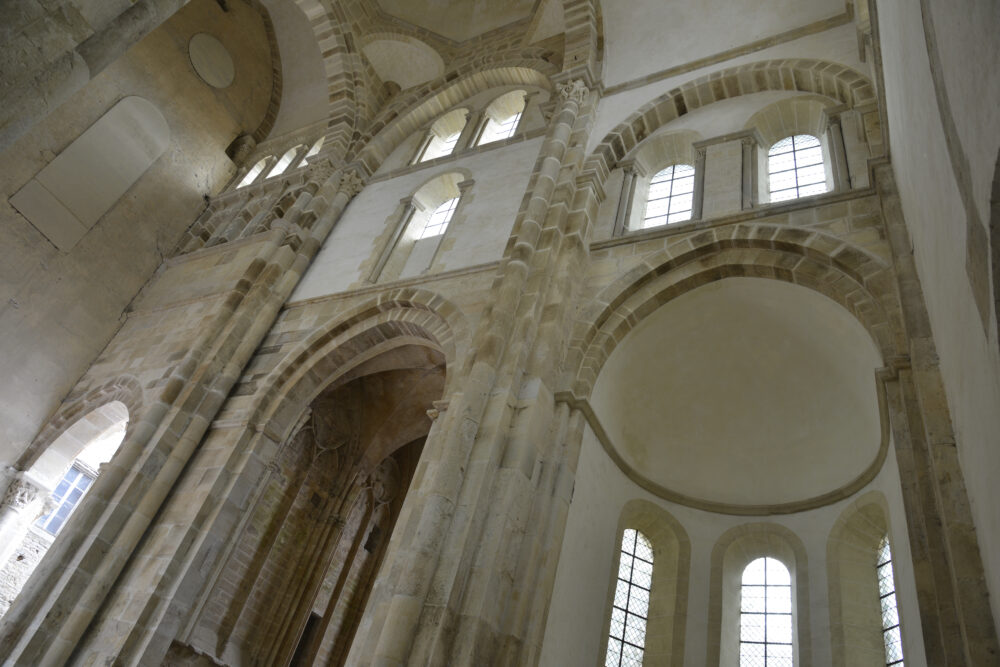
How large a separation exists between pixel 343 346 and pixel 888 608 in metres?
6.87

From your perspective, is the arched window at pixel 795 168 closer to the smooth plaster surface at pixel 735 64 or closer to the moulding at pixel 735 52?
the smooth plaster surface at pixel 735 64

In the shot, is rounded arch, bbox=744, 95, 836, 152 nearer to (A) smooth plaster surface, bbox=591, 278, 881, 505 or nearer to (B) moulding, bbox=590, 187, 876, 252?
(B) moulding, bbox=590, 187, 876, 252

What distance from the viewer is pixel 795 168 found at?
914 cm

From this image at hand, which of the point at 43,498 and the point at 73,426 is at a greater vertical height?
the point at 73,426

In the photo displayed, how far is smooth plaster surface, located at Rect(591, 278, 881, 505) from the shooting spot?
786cm

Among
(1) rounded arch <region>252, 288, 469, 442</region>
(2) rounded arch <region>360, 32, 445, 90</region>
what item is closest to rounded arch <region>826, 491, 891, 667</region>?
(1) rounded arch <region>252, 288, 469, 442</region>

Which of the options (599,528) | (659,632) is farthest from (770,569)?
(599,528)

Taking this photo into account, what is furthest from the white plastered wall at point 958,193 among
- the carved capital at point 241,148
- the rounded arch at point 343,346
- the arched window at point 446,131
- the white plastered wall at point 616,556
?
the carved capital at point 241,148

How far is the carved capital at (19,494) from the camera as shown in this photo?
407 inches

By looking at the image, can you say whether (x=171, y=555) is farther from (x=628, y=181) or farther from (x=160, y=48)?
(x=160, y=48)

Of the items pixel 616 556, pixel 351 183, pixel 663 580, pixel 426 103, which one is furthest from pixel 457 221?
pixel 663 580

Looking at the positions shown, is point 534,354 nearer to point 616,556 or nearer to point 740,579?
point 616,556

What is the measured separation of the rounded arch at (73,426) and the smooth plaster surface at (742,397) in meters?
7.05

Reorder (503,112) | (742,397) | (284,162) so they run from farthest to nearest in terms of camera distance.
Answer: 1. (284,162)
2. (503,112)
3. (742,397)
